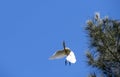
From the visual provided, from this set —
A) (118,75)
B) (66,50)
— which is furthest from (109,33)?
(66,50)

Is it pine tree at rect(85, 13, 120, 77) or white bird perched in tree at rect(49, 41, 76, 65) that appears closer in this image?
white bird perched in tree at rect(49, 41, 76, 65)

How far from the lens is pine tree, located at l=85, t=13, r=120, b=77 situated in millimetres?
4672

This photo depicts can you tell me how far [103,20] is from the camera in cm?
527

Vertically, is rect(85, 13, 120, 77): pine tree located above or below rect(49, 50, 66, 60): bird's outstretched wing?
above

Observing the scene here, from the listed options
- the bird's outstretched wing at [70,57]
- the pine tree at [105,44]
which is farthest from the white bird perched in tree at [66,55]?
the pine tree at [105,44]

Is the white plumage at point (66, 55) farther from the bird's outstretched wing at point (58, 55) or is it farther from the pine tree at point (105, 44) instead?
the pine tree at point (105, 44)

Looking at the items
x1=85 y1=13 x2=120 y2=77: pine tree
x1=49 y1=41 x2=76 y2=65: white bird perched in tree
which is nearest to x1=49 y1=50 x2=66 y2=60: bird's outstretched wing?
x1=49 y1=41 x2=76 y2=65: white bird perched in tree

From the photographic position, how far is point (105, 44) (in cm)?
496

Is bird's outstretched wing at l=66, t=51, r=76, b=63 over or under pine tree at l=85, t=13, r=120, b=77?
under

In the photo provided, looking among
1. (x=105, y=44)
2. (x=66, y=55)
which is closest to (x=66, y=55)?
(x=66, y=55)

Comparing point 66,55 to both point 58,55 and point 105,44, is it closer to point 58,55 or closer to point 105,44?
point 58,55

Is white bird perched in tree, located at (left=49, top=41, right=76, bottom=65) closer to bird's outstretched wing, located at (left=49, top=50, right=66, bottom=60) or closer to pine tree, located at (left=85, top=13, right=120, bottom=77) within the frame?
bird's outstretched wing, located at (left=49, top=50, right=66, bottom=60)

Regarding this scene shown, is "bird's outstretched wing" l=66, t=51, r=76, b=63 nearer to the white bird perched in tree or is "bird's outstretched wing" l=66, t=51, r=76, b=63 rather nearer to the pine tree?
the white bird perched in tree

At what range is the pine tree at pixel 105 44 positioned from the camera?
15.3 ft
